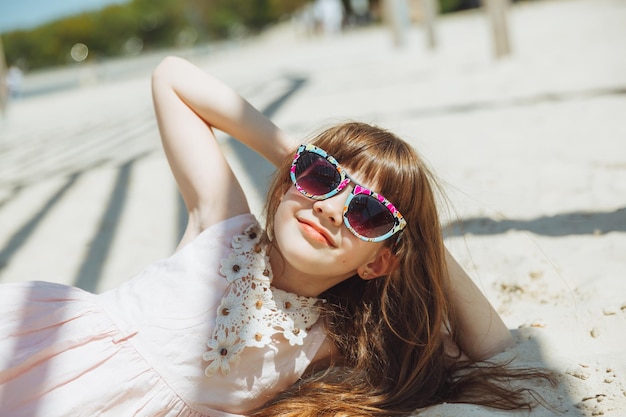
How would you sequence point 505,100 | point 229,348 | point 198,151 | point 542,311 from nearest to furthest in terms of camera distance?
1. point 229,348
2. point 198,151
3. point 542,311
4. point 505,100

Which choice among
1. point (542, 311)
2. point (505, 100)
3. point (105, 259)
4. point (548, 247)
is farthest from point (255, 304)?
point (505, 100)

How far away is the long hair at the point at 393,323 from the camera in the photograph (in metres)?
1.71

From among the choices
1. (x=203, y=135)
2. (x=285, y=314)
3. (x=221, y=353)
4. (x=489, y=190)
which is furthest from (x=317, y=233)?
(x=489, y=190)

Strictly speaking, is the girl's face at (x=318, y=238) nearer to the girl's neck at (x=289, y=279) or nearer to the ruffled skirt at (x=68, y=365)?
the girl's neck at (x=289, y=279)

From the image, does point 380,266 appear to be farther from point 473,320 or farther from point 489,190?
point 489,190

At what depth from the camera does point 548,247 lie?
8.93ft

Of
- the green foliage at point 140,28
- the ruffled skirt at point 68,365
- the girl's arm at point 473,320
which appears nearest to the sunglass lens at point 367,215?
the girl's arm at point 473,320

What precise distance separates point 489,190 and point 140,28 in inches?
1698

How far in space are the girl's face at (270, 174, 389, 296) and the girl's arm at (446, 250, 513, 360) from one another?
0.33m

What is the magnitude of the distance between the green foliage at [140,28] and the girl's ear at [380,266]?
3967 cm

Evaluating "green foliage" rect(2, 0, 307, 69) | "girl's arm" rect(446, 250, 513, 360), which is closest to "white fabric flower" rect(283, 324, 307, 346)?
"girl's arm" rect(446, 250, 513, 360)

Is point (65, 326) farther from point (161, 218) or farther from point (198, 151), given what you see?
point (161, 218)

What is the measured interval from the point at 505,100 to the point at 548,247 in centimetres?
357

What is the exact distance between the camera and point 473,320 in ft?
6.44
